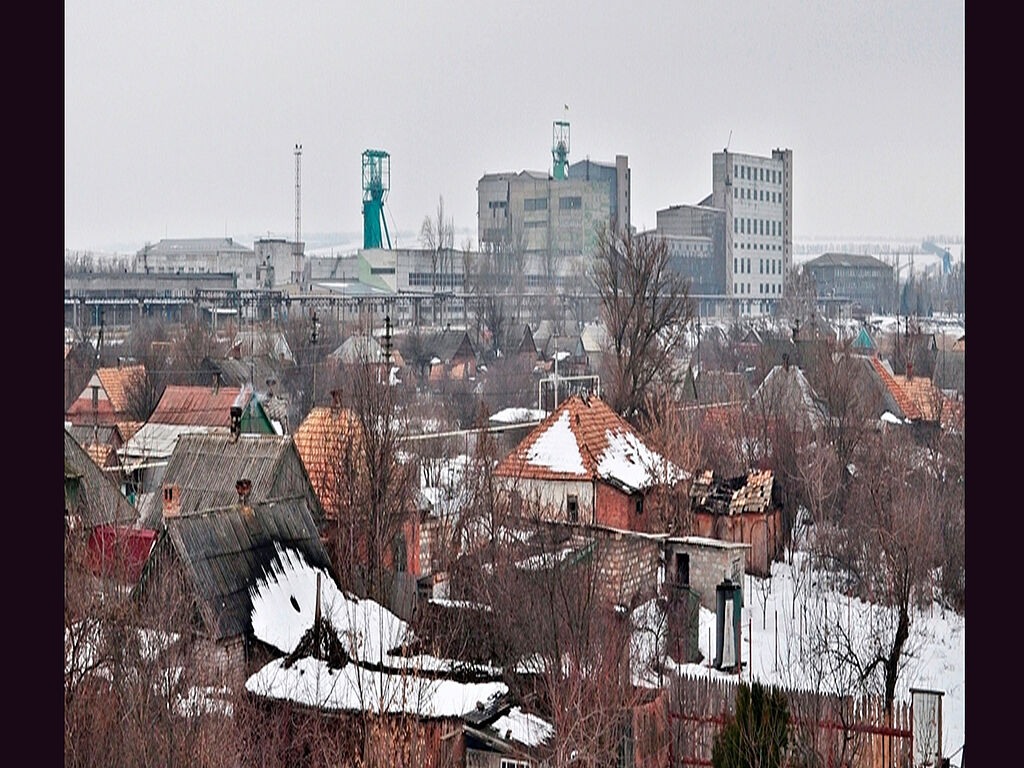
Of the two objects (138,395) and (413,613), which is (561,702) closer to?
(413,613)

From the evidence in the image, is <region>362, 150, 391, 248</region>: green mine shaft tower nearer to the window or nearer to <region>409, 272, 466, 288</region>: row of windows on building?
<region>409, 272, 466, 288</region>: row of windows on building

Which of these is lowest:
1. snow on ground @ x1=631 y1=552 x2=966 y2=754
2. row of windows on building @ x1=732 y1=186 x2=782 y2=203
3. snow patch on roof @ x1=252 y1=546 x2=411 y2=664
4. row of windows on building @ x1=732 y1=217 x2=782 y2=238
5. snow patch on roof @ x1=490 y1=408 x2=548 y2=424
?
snow on ground @ x1=631 y1=552 x2=966 y2=754

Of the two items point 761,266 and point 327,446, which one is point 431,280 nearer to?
point 761,266

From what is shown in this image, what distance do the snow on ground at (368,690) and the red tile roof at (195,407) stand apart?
339 inches

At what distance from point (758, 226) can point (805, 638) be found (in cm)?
3717

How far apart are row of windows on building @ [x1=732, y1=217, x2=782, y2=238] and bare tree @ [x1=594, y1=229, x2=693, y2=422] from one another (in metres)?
27.8

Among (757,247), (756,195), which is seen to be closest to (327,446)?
(756,195)

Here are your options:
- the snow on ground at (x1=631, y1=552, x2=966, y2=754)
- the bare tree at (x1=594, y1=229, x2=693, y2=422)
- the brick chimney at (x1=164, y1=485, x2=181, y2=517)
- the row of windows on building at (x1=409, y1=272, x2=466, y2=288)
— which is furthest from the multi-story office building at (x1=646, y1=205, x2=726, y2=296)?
the brick chimney at (x1=164, y1=485, x2=181, y2=517)

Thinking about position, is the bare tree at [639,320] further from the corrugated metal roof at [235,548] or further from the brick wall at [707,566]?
the corrugated metal roof at [235,548]

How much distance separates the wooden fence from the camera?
570 centimetres

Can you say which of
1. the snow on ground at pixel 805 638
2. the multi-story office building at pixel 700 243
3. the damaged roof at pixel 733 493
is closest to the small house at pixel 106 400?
the damaged roof at pixel 733 493

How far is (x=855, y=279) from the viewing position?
4734cm

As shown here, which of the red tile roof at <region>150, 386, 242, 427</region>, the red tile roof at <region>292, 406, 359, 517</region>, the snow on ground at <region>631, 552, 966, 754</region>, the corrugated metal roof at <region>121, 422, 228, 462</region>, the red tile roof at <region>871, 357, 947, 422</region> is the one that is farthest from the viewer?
the red tile roof at <region>871, 357, 947, 422</region>
